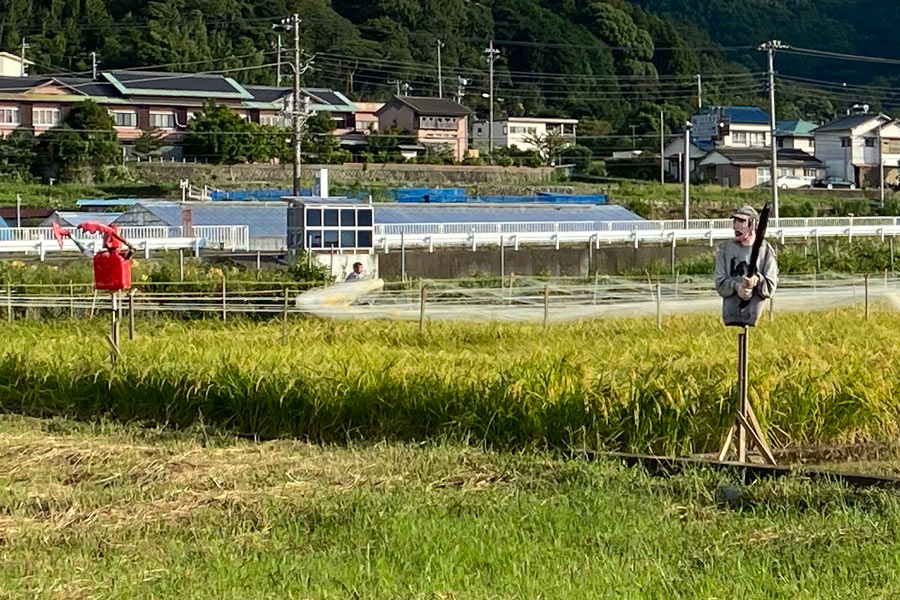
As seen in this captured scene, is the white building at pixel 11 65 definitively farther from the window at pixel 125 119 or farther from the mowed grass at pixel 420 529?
the mowed grass at pixel 420 529

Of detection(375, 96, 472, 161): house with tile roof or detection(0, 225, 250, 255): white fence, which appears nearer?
detection(0, 225, 250, 255): white fence

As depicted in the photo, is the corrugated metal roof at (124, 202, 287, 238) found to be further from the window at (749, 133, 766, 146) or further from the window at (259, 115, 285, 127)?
the window at (749, 133, 766, 146)

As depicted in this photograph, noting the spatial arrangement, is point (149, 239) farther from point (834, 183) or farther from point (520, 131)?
point (520, 131)

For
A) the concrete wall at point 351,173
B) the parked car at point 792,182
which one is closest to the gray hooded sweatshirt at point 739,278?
the concrete wall at point 351,173

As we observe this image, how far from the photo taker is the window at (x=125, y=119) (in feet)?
146

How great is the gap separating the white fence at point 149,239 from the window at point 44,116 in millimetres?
19533

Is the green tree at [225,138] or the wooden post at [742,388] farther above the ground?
the green tree at [225,138]

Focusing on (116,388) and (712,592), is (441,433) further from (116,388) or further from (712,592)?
(712,592)

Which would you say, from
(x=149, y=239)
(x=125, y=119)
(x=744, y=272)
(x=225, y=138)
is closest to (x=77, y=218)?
(x=149, y=239)

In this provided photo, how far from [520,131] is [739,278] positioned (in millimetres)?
52785

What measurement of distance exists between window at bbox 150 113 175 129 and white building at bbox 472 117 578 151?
16.0 meters

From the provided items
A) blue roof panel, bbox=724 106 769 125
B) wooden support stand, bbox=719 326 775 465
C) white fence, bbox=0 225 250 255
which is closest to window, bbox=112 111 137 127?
white fence, bbox=0 225 250 255

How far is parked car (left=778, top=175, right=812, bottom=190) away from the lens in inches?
1907

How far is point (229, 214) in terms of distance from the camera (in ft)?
87.8
